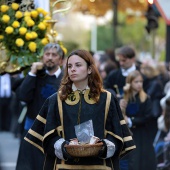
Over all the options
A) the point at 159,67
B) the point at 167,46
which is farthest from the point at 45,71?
the point at 167,46

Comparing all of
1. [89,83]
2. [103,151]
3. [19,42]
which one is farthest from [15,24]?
[103,151]

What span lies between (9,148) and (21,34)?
7.60 m

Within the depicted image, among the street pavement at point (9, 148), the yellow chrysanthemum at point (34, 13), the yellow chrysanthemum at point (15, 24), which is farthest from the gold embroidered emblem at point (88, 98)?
the street pavement at point (9, 148)

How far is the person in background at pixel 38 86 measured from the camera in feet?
28.0

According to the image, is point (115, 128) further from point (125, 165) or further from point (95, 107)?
point (125, 165)

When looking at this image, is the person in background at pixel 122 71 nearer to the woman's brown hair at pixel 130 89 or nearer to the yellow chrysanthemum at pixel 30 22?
the woman's brown hair at pixel 130 89

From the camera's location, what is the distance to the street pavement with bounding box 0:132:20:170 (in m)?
13.2

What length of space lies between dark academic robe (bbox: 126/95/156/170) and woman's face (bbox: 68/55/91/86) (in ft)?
11.0

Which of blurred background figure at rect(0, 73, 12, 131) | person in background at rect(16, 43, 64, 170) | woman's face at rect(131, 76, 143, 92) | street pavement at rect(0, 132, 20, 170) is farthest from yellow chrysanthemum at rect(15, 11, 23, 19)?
blurred background figure at rect(0, 73, 12, 131)

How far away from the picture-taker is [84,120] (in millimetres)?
6230

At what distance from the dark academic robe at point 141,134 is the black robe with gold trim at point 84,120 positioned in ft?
10.5

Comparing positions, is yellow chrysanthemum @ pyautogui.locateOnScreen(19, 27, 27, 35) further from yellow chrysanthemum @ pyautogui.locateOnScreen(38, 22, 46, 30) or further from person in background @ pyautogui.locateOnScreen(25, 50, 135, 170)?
person in background @ pyautogui.locateOnScreen(25, 50, 135, 170)

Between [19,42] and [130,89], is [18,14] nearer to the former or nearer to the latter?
[19,42]

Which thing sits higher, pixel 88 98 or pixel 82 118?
pixel 88 98
